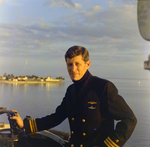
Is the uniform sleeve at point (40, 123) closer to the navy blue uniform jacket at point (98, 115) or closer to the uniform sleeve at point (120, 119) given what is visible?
the navy blue uniform jacket at point (98, 115)

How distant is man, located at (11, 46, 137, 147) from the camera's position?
60.0 inches

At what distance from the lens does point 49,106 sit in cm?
740

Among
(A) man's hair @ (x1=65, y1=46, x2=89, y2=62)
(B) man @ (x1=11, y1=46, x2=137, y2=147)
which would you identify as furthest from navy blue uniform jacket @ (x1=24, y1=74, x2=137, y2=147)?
(A) man's hair @ (x1=65, y1=46, x2=89, y2=62)

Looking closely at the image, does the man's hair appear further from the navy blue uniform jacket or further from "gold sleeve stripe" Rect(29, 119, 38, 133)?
"gold sleeve stripe" Rect(29, 119, 38, 133)

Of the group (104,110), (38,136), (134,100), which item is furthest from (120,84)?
(38,136)

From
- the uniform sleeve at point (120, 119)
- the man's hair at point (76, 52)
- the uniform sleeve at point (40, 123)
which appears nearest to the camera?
the uniform sleeve at point (120, 119)

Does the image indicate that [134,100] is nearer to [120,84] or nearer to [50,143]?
[120,84]

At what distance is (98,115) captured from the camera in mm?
1664

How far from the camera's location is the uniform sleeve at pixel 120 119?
4.88 ft

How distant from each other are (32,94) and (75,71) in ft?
33.2

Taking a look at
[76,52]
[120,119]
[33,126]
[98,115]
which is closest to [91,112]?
[98,115]

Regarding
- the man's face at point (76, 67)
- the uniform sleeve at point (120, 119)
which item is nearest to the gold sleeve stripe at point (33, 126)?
the man's face at point (76, 67)

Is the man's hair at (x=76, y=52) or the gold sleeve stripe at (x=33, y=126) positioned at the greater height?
the man's hair at (x=76, y=52)

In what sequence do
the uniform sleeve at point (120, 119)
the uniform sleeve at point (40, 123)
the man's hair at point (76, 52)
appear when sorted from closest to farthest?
1. the uniform sleeve at point (120, 119)
2. the man's hair at point (76, 52)
3. the uniform sleeve at point (40, 123)
